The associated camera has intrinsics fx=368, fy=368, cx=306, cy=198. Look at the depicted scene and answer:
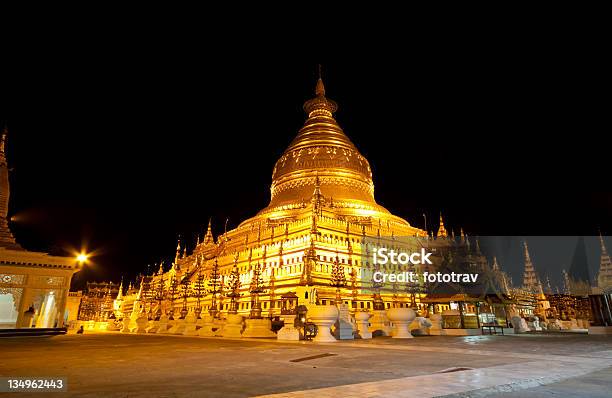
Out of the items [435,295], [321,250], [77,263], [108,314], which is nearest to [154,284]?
[108,314]

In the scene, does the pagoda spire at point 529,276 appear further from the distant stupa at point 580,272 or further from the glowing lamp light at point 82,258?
the glowing lamp light at point 82,258

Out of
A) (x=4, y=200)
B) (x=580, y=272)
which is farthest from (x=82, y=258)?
(x=580, y=272)

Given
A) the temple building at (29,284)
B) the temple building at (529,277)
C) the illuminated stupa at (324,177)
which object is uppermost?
the illuminated stupa at (324,177)

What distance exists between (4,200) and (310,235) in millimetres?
24197

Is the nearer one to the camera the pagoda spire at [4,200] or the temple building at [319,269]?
the temple building at [319,269]

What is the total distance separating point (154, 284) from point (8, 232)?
919 inches

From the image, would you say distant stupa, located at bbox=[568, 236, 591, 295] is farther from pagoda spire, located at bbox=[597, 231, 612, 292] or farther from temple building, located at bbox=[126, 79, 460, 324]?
temple building, located at bbox=[126, 79, 460, 324]

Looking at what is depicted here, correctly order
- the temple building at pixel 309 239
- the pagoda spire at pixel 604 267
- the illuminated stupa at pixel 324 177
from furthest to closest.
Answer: the pagoda spire at pixel 604 267 < the illuminated stupa at pixel 324 177 < the temple building at pixel 309 239

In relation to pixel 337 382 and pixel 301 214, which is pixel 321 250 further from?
pixel 337 382

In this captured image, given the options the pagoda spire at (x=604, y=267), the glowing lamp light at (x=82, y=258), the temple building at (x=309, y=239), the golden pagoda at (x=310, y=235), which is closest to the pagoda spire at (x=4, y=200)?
the glowing lamp light at (x=82, y=258)

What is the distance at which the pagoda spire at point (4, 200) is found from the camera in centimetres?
2659

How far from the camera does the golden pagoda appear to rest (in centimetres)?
3008

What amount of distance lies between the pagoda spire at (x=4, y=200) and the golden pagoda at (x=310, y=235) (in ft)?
48.8

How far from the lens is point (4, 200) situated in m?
28.8
